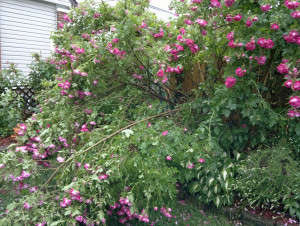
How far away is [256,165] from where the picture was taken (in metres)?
2.81

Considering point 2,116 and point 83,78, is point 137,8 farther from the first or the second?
point 2,116

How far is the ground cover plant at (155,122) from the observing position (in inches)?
88.7

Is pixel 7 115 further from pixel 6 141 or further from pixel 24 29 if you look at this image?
pixel 24 29

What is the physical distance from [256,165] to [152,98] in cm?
163

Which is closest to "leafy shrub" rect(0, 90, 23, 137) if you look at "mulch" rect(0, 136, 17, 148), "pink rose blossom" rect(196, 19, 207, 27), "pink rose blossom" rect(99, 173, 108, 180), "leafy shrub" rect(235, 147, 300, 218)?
"mulch" rect(0, 136, 17, 148)

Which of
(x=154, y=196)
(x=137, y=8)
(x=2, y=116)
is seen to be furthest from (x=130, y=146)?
(x=2, y=116)

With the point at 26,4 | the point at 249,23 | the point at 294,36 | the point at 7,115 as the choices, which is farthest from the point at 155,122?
the point at 26,4

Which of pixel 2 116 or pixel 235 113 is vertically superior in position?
pixel 235 113

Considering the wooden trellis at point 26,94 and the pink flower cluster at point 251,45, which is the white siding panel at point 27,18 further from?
the pink flower cluster at point 251,45

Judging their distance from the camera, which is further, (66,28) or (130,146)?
(66,28)

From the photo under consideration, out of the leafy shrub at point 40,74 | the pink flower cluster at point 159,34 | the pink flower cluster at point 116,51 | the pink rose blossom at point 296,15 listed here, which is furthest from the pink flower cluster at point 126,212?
the leafy shrub at point 40,74

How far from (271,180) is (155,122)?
1249mm

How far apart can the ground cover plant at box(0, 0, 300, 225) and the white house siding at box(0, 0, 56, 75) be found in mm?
4208

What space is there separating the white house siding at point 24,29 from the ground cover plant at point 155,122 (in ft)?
13.8
